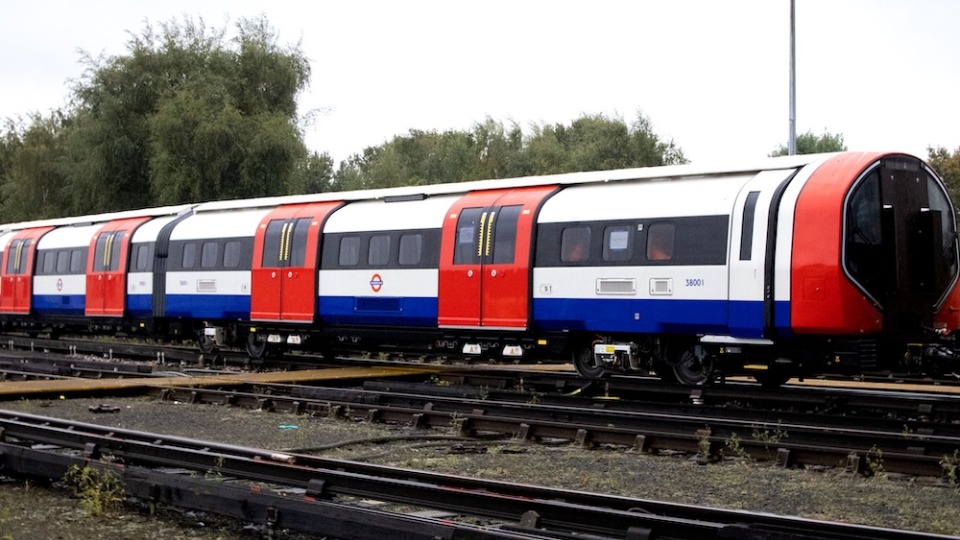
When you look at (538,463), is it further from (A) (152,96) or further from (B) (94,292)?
(A) (152,96)

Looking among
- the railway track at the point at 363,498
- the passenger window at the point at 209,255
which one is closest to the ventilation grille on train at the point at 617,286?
the railway track at the point at 363,498

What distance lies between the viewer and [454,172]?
3002 inches

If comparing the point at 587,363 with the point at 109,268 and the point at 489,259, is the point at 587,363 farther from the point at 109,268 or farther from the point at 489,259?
the point at 109,268

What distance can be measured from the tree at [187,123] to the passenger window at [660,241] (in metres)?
31.5

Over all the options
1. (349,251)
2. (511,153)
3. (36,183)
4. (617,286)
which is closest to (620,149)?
(511,153)

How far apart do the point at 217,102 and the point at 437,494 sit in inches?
1590

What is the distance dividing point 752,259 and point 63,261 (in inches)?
876

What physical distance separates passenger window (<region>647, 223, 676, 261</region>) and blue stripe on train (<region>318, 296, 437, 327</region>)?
14.8 feet

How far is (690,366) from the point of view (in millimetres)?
16703

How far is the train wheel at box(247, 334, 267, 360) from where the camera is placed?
23938mm

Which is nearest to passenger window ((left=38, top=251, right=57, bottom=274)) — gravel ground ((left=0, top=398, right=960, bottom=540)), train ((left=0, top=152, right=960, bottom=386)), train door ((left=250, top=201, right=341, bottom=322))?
train ((left=0, top=152, right=960, bottom=386))

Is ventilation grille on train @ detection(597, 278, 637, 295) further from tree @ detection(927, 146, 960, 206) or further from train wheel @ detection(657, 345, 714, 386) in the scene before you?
tree @ detection(927, 146, 960, 206)

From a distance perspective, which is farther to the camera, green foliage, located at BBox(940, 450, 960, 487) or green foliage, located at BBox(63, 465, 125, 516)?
green foliage, located at BBox(940, 450, 960, 487)

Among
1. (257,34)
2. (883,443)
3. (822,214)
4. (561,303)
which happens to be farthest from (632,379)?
(257,34)
